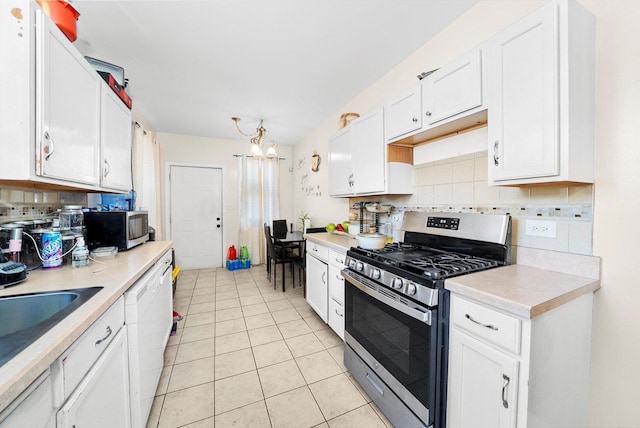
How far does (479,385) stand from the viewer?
1.03 metres

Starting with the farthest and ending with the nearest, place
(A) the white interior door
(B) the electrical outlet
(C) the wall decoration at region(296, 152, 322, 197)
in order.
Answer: (A) the white interior door, (C) the wall decoration at region(296, 152, 322, 197), (B) the electrical outlet

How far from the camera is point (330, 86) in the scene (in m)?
2.76

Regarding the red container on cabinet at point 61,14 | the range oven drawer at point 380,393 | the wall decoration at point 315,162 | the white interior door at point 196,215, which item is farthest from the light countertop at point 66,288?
the white interior door at point 196,215

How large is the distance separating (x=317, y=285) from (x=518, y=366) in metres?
1.88

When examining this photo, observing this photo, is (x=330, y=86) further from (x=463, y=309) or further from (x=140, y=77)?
(x=463, y=309)

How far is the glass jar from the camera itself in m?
1.60

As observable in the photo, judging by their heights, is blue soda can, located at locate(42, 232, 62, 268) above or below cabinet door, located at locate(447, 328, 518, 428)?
above

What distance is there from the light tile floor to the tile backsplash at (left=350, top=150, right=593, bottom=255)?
1401 millimetres

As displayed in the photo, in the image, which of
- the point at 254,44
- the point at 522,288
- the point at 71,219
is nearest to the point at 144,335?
the point at 71,219

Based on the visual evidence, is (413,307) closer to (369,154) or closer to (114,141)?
(369,154)

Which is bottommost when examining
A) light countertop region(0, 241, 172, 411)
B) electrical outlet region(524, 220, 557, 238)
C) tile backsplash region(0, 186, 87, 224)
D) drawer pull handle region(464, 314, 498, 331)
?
drawer pull handle region(464, 314, 498, 331)

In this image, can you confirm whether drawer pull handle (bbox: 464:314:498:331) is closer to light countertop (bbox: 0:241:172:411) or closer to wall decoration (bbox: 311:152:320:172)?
light countertop (bbox: 0:241:172:411)

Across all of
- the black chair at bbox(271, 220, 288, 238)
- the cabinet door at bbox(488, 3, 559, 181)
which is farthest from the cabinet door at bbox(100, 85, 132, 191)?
the black chair at bbox(271, 220, 288, 238)

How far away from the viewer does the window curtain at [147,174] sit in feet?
9.87
